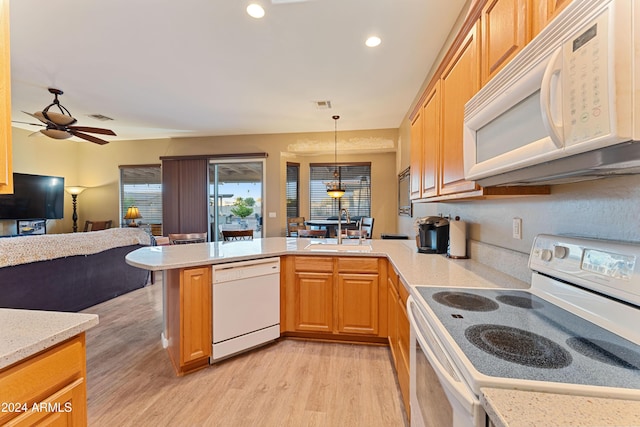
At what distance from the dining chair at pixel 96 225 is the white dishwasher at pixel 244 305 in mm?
5695

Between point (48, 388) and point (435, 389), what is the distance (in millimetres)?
1206

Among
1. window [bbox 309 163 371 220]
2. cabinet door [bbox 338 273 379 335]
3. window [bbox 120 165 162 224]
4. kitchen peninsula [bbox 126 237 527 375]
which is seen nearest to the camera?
kitchen peninsula [bbox 126 237 527 375]

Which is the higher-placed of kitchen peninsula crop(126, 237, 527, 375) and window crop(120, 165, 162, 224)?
window crop(120, 165, 162, 224)

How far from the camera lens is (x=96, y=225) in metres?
6.06

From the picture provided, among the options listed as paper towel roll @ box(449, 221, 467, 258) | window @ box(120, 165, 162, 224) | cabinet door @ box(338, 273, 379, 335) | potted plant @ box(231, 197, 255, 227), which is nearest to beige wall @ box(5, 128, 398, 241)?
window @ box(120, 165, 162, 224)

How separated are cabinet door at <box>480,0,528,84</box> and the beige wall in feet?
13.4

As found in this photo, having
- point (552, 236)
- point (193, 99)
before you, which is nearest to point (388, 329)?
point (552, 236)

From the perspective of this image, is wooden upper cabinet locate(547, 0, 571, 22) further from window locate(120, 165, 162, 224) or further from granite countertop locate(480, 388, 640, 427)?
window locate(120, 165, 162, 224)

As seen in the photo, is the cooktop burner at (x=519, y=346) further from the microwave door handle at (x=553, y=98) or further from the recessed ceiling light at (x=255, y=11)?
the recessed ceiling light at (x=255, y=11)

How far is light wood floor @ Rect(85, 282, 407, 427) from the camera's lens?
1.63 metres

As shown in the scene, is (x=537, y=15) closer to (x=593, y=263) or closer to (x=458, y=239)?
(x=593, y=263)

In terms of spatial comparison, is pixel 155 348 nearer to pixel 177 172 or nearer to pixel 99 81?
pixel 99 81

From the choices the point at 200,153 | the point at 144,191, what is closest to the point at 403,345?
the point at 200,153

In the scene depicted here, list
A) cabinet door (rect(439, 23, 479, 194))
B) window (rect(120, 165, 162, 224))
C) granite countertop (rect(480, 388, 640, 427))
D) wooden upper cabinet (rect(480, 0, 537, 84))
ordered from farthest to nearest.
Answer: window (rect(120, 165, 162, 224)) → cabinet door (rect(439, 23, 479, 194)) → wooden upper cabinet (rect(480, 0, 537, 84)) → granite countertop (rect(480, 388, 640, 427))
